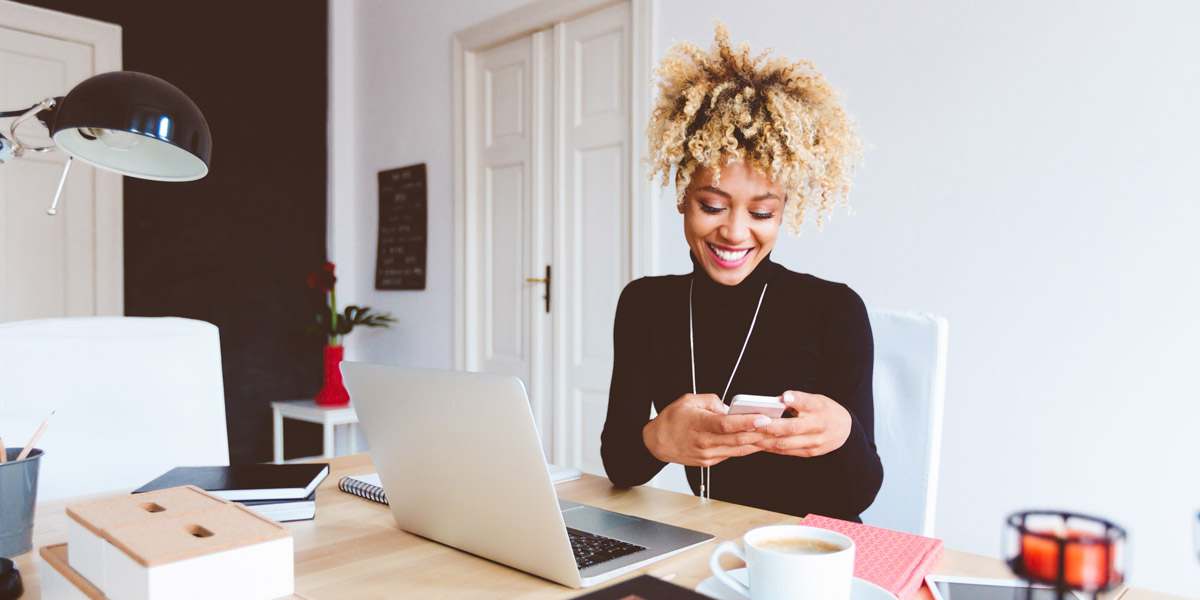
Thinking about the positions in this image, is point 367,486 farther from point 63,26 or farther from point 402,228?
point 63,26

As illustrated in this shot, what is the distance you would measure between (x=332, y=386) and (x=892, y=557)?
3211 mm

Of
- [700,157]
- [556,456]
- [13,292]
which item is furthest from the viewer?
[556,456]

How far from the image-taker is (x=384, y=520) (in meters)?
1.00

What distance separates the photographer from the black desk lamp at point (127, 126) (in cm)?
90

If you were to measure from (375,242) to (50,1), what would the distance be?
1683 millimetres

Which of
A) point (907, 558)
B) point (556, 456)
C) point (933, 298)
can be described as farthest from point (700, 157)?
point (556, 456)

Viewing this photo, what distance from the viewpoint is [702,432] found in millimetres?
975

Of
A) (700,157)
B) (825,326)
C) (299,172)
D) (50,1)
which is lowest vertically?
(825,326)

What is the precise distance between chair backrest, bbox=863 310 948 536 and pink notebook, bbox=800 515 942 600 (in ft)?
1.27

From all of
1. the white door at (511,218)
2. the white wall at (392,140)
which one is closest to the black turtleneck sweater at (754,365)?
the white door at (511,218)

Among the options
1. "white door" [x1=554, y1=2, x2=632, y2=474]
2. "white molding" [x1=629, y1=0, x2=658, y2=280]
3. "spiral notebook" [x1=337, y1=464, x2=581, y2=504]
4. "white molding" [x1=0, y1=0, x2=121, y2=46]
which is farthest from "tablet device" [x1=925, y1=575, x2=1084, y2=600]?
"white molding" [x1=0, y1=0, x2=121, y2=46]

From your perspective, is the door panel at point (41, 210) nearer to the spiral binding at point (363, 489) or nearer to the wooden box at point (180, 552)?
the spiral binding at point (363, 489)

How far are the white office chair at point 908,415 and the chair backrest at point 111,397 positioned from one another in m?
1.28

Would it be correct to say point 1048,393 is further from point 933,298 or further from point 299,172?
point 299,172
